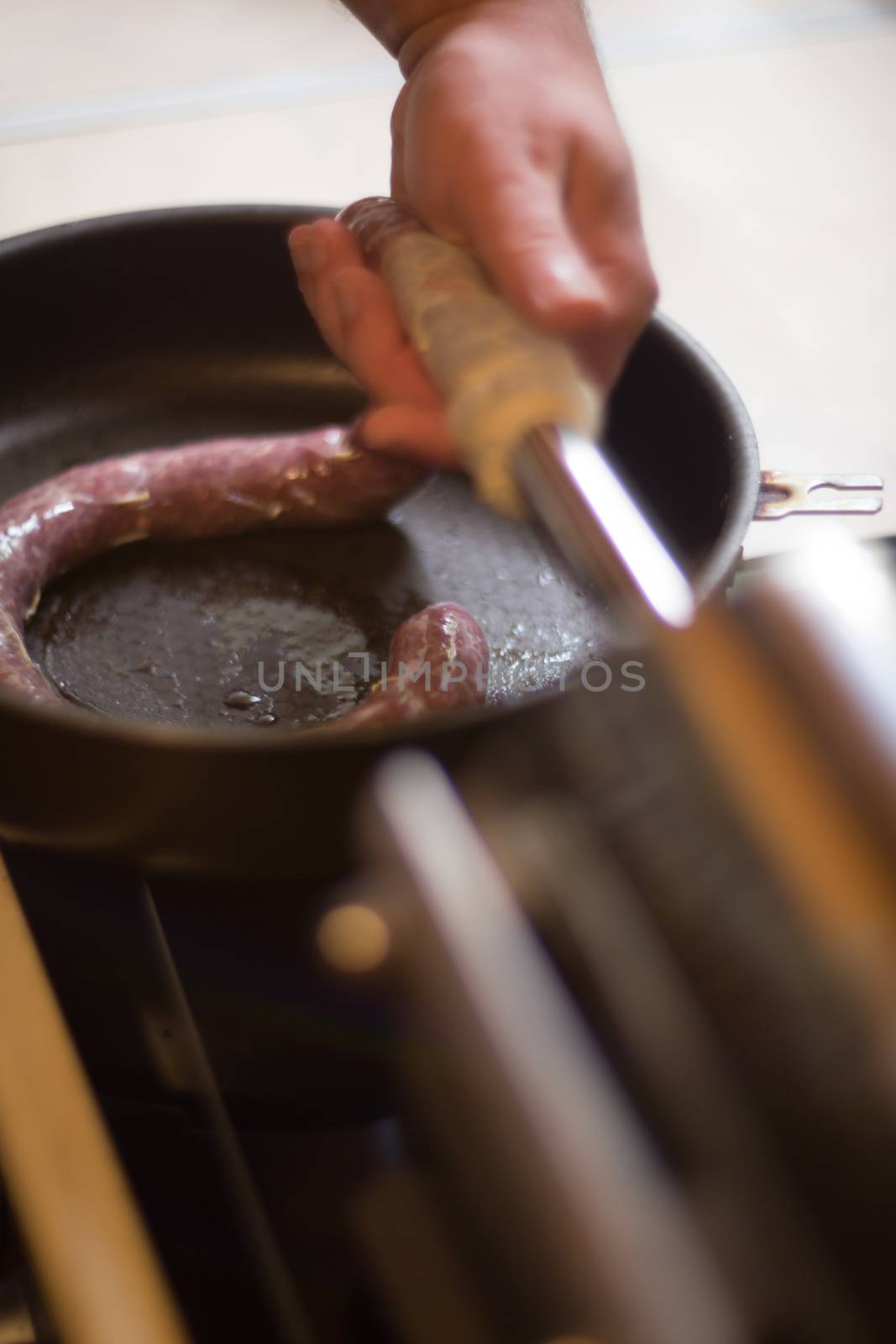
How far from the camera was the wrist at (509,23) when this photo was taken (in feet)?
3.45

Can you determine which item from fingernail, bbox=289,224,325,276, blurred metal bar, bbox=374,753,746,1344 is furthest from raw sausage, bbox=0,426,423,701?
blurred metal bar, bbox=374,753,746,1344

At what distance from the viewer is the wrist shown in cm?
105

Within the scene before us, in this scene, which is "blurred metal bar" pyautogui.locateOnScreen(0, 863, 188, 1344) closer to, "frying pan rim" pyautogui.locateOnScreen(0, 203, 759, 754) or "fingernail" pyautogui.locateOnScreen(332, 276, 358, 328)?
"frying pan rim" pyautogui.locateOnScreen(0, 203, 759, 754)

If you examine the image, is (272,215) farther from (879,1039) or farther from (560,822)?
(879,1039)

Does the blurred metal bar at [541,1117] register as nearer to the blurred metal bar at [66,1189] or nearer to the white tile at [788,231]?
the blurred metal bar at [66,1189]

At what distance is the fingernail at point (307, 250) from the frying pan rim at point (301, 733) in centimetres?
14

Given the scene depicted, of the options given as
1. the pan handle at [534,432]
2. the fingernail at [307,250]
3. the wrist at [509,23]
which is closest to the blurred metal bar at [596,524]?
the pan handle at [534,432]

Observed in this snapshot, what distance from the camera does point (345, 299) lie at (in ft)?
3.38

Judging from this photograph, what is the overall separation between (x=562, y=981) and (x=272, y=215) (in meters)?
1.01

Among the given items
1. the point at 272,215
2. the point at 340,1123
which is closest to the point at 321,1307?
the point at 340,1123

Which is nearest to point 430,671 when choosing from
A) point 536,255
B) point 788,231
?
point 536,255

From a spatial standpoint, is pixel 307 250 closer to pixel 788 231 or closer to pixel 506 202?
pixel 506 202

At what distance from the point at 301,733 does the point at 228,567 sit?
416 mm

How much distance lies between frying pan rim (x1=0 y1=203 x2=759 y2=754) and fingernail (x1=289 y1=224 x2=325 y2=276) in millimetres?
139
